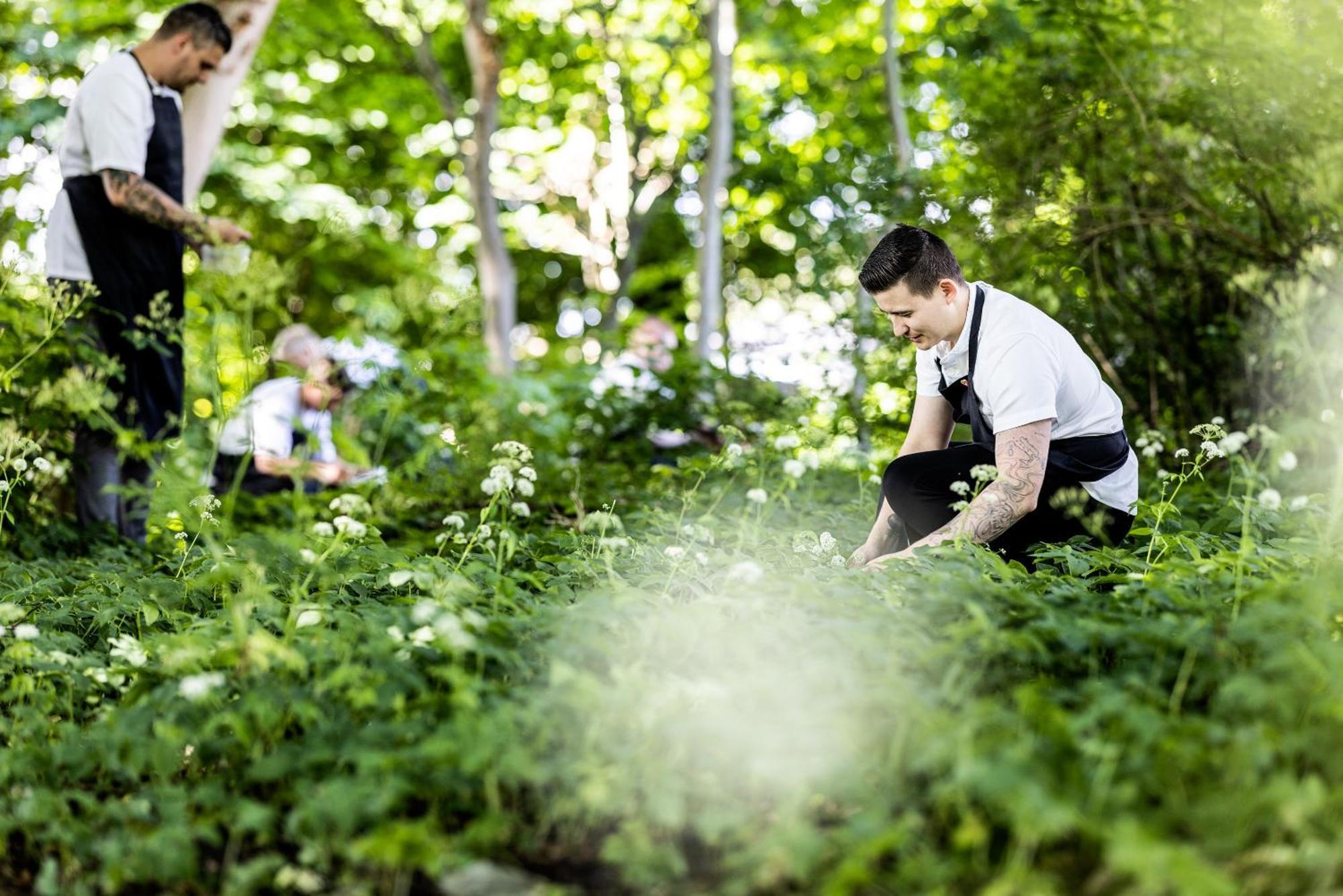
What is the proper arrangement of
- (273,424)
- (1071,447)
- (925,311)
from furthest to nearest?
(273,424), (1071,447), (925,311)

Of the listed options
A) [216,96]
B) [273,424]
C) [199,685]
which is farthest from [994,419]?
[216,96]

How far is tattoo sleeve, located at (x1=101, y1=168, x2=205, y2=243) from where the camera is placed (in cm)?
454

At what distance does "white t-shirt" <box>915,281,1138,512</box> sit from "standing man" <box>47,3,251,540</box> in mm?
3004

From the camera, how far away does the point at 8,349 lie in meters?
4.27

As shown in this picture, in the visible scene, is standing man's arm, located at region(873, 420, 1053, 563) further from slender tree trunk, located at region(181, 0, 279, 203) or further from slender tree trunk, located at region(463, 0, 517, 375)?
slender tree trunk, located at region(463, 0, 517, 375)

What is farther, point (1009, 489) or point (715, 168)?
point (715, 168)

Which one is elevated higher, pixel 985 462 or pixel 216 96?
pixel 216 96

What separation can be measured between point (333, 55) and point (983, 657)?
13863 mm

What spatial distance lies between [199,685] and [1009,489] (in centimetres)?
240

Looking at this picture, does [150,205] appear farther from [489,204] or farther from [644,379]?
[489,204]

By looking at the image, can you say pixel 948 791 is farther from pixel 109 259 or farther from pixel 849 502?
pixel 109 259

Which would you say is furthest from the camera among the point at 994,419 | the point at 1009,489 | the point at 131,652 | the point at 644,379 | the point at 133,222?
the point at 644,379

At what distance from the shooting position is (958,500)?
3762 mm

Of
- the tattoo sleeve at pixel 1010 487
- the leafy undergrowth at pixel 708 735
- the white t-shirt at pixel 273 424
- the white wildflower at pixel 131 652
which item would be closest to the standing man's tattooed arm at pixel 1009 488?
the tattoo sleeve at pixel 1010 487
